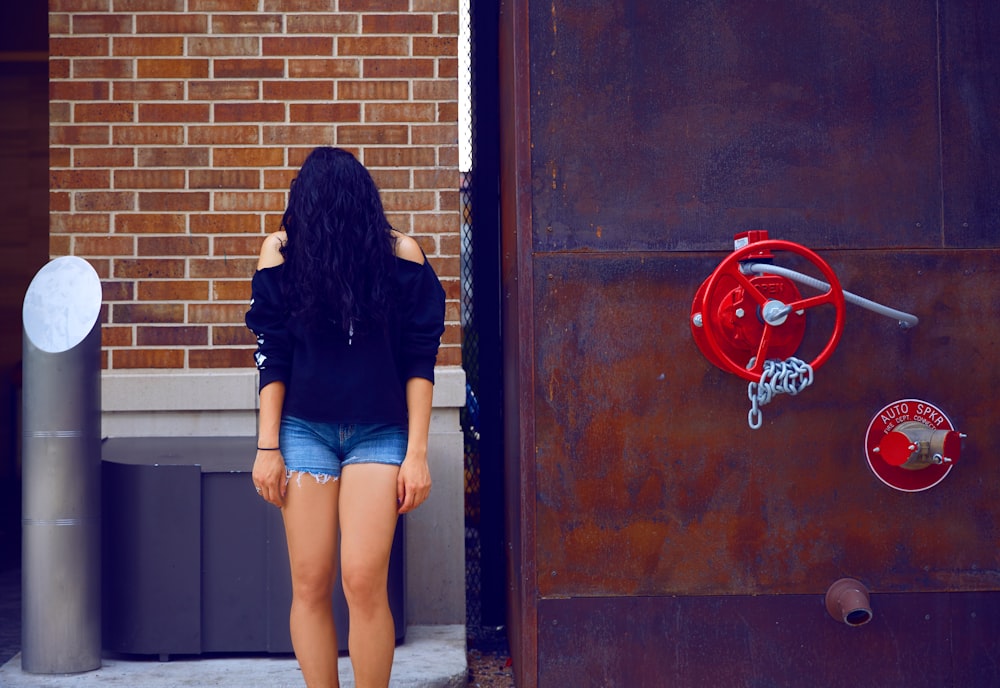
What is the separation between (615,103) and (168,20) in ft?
7.56

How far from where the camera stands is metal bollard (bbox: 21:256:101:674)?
3801mm

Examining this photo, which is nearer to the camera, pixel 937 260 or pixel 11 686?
pixel 937 260

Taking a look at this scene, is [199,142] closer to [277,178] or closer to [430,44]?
[277,178]

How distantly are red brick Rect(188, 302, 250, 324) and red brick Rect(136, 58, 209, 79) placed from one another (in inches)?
35.0

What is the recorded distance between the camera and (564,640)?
3.46 meters

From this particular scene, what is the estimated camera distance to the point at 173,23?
4.69m

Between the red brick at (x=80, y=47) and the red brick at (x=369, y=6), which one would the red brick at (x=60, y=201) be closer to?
the red brick at (x=80, y=47)

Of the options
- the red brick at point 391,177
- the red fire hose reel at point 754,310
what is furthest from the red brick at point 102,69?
the red fire hose reel at point 754,310

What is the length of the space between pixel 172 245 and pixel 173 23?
0.97 metres

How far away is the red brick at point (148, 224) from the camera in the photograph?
4.69 m

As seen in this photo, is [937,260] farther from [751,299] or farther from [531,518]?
[531,518]

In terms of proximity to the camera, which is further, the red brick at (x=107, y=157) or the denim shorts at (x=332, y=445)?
the red brick at (x=107, y=157)

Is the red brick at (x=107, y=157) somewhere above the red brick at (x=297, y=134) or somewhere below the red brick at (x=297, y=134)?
below

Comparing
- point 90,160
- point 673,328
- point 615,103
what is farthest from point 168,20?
point 673,328
